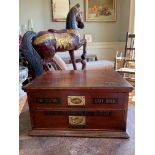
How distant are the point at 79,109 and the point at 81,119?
0.13 feet

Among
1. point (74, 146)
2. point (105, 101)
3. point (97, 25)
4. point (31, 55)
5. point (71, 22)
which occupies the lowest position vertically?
point (74, 146)

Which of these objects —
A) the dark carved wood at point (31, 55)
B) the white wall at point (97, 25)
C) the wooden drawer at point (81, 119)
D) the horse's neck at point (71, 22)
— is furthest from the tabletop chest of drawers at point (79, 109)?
the white wall at point (97, 25)

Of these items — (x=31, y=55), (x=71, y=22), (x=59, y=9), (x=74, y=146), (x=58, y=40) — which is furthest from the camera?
(x=59, y=9)

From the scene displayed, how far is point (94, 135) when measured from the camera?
77 centimetres

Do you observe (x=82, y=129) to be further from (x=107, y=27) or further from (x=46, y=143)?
(x=107, y=27)

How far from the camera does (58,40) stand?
3.79 ft

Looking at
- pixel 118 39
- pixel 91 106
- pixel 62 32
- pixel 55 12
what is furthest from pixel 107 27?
pixel 91 106

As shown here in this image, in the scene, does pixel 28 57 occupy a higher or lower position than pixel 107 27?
lower

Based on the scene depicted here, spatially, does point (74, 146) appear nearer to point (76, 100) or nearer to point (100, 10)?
point (76, 100)

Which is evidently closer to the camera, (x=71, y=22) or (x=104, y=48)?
(x=71, y=22)

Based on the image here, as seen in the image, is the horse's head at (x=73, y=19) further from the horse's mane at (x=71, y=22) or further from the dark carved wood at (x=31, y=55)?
the dark carved wood at (x=31, y=55)

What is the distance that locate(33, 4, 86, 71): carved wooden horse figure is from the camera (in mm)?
1089

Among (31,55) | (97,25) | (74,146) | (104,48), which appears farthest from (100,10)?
(74,146)
